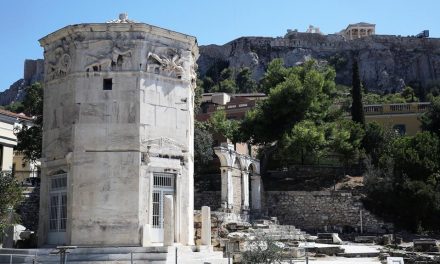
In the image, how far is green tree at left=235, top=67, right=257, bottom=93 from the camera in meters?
98.5

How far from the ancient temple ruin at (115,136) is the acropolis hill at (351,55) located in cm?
8661

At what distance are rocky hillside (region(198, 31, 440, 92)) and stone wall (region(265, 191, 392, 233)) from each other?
63610 mm

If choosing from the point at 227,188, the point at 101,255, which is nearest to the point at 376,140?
the point at 227,188

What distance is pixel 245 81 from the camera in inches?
3989

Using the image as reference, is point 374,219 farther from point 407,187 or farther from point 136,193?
point 136,193

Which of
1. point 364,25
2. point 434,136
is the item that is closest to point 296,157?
point 434,136

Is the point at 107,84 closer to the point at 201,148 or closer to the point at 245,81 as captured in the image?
the point at 201,148

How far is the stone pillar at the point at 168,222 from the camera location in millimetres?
15555

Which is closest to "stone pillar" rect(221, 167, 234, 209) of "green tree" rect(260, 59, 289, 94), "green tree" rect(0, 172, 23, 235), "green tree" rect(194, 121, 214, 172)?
"green tree" rect(194, 121, 214, 172)

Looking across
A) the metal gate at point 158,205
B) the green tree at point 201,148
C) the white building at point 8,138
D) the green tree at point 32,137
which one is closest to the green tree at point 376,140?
the green tree at point 201,148

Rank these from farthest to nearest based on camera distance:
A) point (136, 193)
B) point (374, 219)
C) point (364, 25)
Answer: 1. point (364, 25)
2. point (374, 219)
3. point (136, 193)

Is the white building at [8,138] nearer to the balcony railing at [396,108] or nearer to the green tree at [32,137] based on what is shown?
the green tree at [32,137]

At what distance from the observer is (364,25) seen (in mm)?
136750

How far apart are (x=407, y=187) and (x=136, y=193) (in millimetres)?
24789
